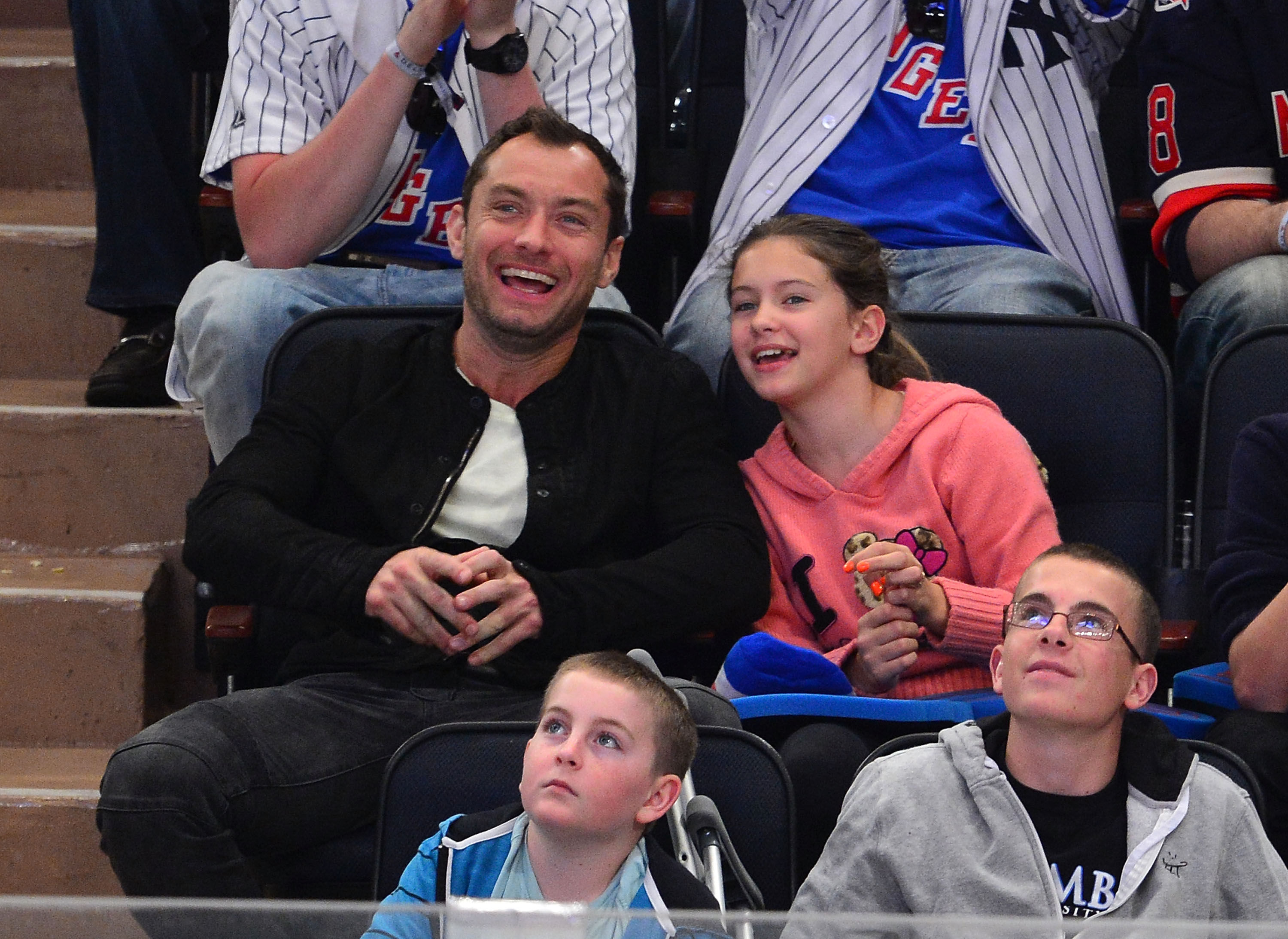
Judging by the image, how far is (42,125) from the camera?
3014 millimetres

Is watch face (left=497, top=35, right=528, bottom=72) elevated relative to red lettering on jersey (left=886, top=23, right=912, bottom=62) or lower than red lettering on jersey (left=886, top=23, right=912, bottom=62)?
lower

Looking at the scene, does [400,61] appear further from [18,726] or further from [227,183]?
[18,726]

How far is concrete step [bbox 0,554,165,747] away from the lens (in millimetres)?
2275

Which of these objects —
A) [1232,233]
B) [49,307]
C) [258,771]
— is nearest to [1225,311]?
[1232,233]

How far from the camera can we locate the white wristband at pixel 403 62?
6.94 feet

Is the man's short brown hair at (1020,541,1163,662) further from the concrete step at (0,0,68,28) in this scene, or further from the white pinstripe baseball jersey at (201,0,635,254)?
the concrete step at (0,0,68,28)

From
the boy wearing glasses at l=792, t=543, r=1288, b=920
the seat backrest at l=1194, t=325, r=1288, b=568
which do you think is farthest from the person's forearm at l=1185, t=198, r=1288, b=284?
the boy wearing glasses at l=792, t=543, r=1288, b=920

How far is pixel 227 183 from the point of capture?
2.37 m

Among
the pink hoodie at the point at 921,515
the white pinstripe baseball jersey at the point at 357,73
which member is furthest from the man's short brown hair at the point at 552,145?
the pink hoodie at the point at 921,515

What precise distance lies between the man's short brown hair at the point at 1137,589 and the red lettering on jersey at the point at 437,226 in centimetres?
113

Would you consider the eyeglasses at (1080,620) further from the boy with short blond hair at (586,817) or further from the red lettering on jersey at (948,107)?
the red lettering on jersey at (948,107)

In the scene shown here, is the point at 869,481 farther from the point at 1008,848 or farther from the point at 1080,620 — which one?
the point at 1008,848

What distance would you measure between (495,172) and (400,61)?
0.23 meters

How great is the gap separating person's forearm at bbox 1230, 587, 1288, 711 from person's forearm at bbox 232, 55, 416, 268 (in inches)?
48.2
